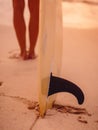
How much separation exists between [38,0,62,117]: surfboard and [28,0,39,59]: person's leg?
1.67 ft

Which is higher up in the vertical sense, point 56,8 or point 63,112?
point 56,8

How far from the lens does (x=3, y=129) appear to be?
123cm

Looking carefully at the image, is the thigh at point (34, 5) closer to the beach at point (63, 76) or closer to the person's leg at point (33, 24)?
the person's leg at point (33, 24)

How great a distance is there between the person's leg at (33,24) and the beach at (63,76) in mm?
81

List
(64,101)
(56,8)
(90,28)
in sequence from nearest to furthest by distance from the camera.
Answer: (56,8), (64,101), (90,28)

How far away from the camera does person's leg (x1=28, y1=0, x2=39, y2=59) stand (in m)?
1.79

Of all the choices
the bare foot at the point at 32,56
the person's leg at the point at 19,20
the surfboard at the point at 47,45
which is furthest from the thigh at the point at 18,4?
the surfboard at the point at 47,45

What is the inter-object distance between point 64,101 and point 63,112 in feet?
0.37

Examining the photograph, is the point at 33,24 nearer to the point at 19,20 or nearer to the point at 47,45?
the point at 19,20

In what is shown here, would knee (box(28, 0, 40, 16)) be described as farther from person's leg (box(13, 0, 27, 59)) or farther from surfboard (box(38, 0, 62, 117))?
surfboard (box(38, 0, 62, 117))

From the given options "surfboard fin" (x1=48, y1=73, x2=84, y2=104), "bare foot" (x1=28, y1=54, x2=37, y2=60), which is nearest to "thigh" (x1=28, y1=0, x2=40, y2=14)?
"bare foot" (x1=28, y1=54, x2=37, y2=60)

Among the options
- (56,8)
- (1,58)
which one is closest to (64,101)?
(56,8)

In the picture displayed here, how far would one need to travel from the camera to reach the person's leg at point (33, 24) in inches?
70.6

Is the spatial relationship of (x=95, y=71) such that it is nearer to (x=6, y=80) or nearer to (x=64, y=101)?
(x=64, y=101)
